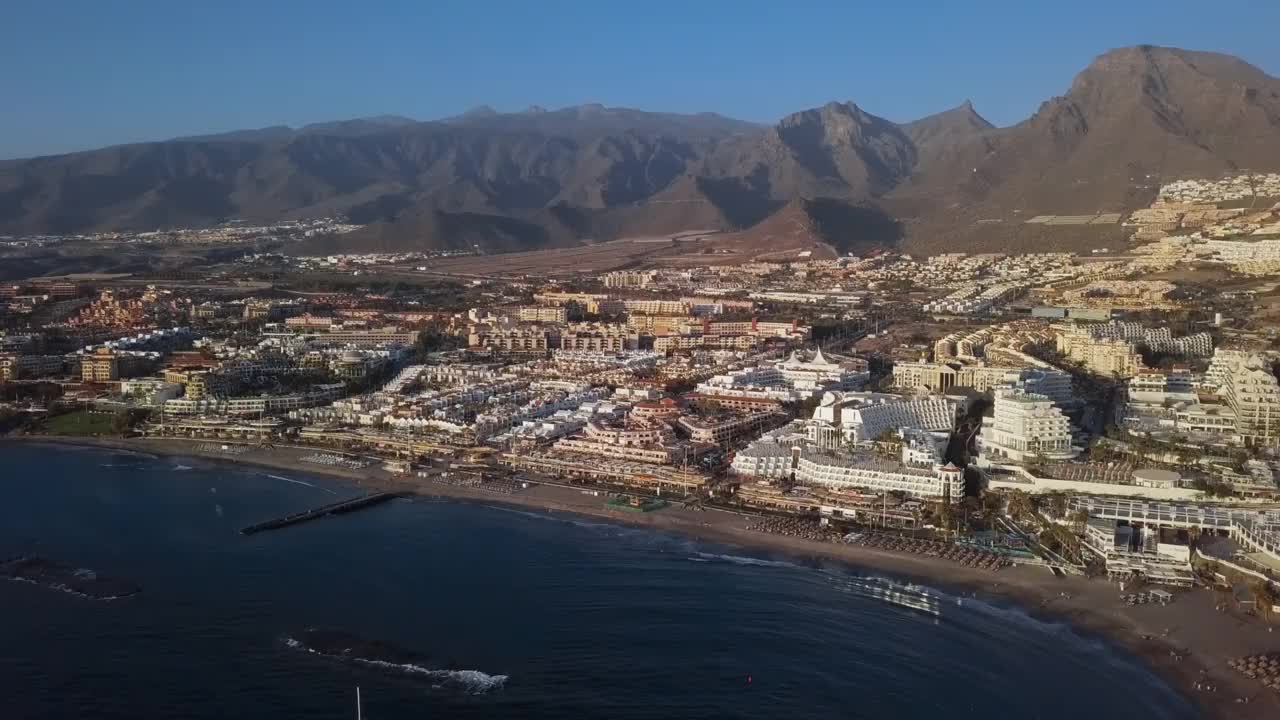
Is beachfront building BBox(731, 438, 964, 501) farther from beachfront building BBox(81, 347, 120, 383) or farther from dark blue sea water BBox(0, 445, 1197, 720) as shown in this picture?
beachfront building BBox(81, 347, 120, 383)

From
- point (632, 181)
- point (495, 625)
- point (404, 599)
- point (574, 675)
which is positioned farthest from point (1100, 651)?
point (632, 181)

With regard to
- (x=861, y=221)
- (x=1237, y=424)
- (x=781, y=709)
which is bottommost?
(x=781, y=709)

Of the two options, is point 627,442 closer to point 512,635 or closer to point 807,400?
point 807,400

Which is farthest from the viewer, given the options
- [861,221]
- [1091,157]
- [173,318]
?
[861,221]

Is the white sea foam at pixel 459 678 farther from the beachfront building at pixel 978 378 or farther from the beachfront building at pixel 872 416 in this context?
→ the beachfront building at pixel 978 378

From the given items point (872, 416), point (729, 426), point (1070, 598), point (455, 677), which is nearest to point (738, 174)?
point (729, 426)

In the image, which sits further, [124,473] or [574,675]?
[124,473]

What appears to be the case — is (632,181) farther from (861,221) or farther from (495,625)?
(495,625)

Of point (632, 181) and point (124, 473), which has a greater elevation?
point (632, 181)
